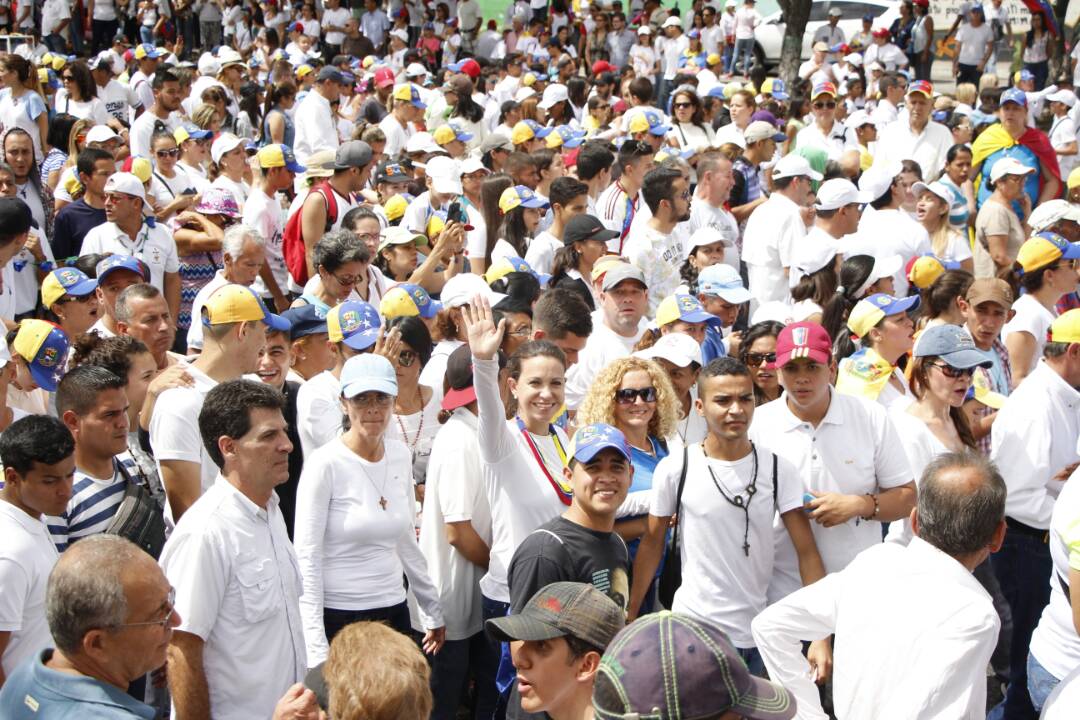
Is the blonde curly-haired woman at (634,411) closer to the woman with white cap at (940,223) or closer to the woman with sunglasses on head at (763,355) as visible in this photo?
the woman with sunglasses on head at (763,355)

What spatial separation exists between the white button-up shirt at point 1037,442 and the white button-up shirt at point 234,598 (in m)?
3.03

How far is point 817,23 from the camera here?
2353cm

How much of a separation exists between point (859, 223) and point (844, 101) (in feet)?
25.3

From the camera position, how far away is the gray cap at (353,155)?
26.6 feet

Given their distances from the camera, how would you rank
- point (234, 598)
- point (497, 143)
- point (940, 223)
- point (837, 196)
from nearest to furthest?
point (234, 598) → point (837, 196) → point (940, 223) → point (497, 143)

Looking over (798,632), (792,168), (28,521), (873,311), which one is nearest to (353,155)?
(792,168)

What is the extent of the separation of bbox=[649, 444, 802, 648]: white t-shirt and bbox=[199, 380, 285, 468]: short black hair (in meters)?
1.50

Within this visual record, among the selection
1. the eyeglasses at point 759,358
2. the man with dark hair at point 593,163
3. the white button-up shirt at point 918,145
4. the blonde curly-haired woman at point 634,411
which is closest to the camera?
the blonde curly-haired woman at point 634,411

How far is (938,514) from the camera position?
3311mm

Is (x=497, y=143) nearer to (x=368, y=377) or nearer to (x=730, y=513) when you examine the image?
(x=368, y=377)

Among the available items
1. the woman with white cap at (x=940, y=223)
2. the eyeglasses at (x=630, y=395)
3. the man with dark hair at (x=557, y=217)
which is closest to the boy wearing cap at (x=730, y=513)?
the eyeglasses at (x=630, y=395)

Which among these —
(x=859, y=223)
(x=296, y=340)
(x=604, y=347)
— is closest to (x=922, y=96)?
(x=859, y=223)

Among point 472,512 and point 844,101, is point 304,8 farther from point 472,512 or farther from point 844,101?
point 472,512

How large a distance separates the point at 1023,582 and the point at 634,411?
1814 mm
